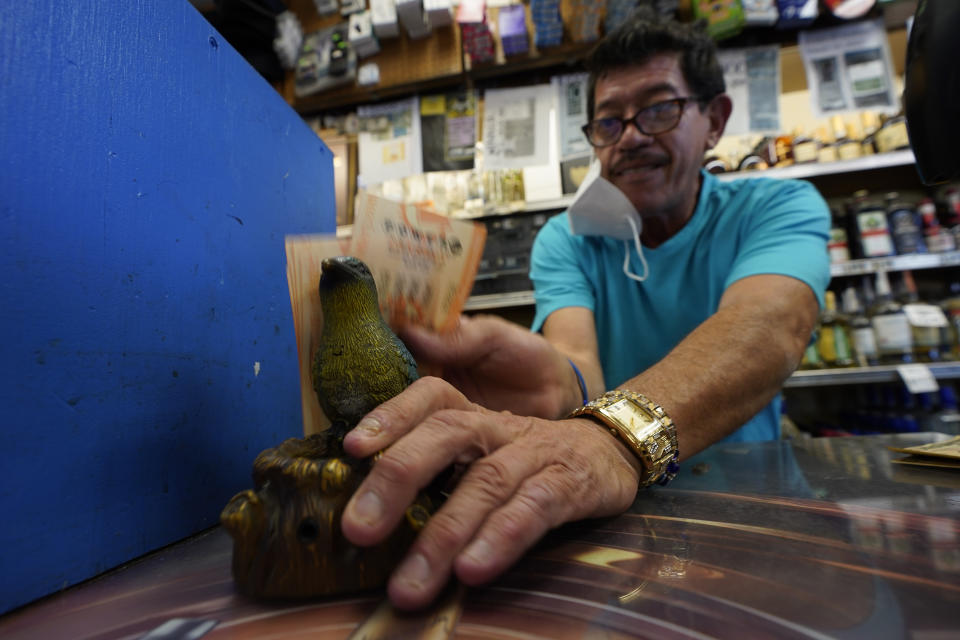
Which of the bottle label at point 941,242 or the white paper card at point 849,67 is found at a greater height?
the white paper card at point 849,67

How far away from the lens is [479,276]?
6.88 feet

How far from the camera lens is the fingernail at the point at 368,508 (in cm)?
33

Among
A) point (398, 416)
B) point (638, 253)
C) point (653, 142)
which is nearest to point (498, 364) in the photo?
point (398, 416)

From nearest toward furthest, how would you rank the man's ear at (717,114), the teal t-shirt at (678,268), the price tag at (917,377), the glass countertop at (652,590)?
the glass countertop at (652,590)
the teal t-shirt at (678,268)
the man's ear at (717,114)
the price tag at (917,377)

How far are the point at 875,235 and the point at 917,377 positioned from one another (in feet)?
1.79

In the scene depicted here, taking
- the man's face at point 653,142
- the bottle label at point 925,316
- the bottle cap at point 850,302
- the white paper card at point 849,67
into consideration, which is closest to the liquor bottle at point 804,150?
the white paper card at point 849,67

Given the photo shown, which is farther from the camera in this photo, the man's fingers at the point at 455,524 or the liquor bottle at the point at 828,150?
the liquor bottle at the point at 828,150

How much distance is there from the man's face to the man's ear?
3.0 inches

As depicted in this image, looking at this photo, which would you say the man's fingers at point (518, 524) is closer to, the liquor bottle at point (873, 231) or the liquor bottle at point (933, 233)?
the liquor bottle at point (873, 231)

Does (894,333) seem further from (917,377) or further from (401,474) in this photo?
(401,474)

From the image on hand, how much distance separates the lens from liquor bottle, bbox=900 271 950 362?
1694 mm

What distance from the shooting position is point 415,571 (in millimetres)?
322

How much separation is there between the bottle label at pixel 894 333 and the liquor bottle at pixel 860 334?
0.03 m

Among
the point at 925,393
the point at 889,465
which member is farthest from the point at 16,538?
the point at 925,393
